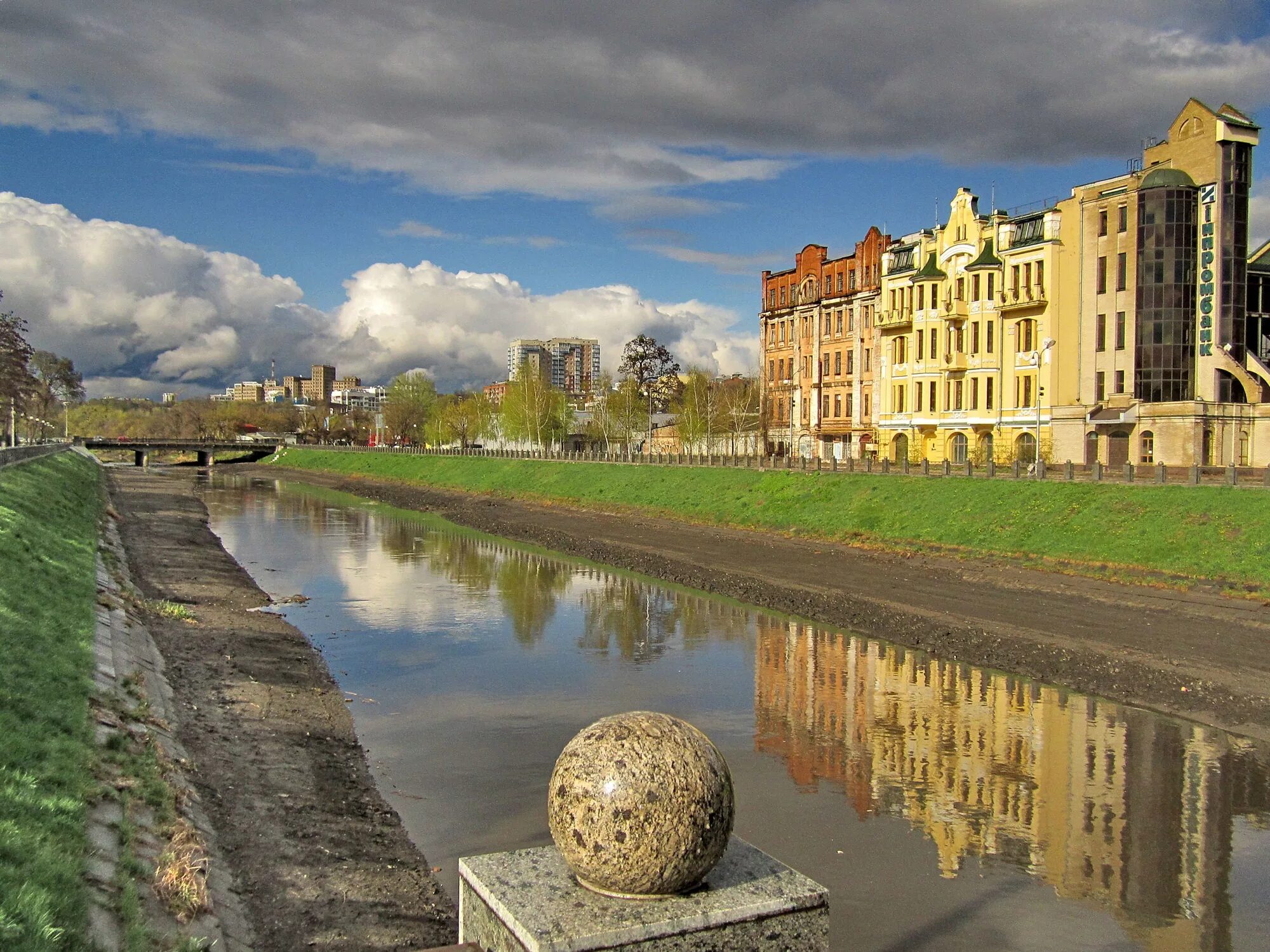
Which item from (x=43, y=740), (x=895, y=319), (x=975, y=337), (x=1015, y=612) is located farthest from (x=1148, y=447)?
(x=43, y=740)

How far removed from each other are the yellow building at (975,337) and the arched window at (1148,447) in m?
5.43

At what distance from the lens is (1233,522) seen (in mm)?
33312

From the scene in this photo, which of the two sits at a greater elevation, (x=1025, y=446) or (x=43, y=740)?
(x=1025, y=446)

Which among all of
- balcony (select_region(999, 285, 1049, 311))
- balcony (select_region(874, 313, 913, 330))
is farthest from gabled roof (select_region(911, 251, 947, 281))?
balcony (select_region(999, 285, 1049, 311))

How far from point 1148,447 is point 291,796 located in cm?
5195

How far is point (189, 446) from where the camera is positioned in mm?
159750

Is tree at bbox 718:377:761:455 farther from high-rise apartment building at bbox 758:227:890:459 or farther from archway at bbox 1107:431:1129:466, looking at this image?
archway at bbox 1107:431:1129:466

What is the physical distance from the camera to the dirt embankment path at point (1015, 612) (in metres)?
23.3

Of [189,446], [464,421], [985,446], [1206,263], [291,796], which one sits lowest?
[291,796]

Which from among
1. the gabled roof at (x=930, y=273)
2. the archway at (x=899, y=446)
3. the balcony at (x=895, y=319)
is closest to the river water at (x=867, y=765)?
the archway at (x=899, y=446)

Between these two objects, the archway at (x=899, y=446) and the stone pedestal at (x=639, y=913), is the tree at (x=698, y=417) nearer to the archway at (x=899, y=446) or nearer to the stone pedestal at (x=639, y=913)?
the archway at (x=899, y=446)

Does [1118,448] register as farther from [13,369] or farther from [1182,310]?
[13,369]

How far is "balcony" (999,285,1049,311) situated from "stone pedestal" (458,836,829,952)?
57905 millimetres

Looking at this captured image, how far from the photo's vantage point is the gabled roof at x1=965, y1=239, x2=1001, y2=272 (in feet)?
206
